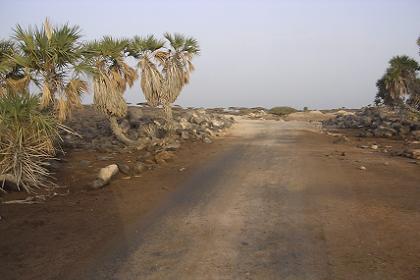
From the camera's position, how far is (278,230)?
20.4 ft

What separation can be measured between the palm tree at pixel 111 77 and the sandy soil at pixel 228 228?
5652mm

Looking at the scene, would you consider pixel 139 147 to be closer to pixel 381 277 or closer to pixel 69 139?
pixel 69 139

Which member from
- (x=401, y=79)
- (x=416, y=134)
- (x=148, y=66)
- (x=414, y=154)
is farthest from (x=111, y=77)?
(x=401, y=79)

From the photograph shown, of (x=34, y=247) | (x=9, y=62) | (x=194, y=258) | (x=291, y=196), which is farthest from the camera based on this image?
(x=9, y=62)

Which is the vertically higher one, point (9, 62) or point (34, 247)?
point (9, 62)

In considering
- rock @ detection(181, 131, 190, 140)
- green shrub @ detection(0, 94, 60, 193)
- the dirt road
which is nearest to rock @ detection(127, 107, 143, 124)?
rock @ detection(181, 131, 190, 140)

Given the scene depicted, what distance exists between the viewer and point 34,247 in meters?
5.87

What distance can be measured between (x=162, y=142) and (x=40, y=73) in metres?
5.79

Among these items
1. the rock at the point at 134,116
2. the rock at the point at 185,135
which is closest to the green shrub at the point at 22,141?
the rock at the point at 185,135

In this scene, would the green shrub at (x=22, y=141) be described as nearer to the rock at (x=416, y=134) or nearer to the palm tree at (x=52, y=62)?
the palm tree at (x=52, y=62)

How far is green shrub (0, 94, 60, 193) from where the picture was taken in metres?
9.28

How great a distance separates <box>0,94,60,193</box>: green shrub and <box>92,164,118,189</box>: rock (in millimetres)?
1187

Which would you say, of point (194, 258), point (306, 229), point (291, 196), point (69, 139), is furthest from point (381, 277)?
point (69, 139)

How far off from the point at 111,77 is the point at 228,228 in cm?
1081
